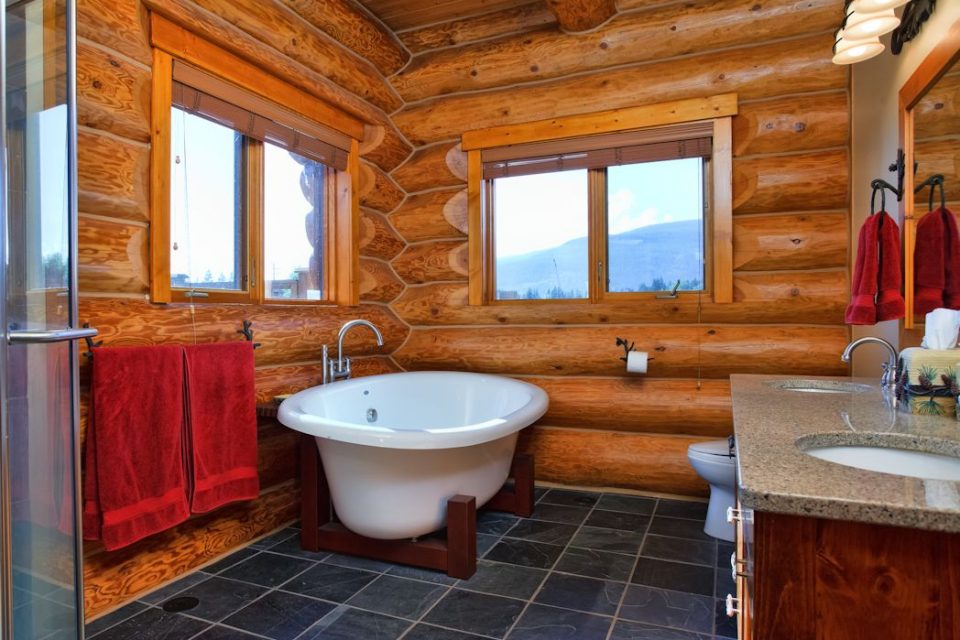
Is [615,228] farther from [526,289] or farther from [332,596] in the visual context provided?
[332,596]

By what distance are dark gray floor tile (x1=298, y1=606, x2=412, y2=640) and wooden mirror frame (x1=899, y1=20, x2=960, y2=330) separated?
201 cm

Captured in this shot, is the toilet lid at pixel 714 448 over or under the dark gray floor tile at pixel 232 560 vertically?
over

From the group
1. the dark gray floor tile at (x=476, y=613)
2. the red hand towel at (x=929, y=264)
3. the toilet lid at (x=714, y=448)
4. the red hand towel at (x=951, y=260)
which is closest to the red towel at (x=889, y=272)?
the red hand towel at (x=929, y=264)

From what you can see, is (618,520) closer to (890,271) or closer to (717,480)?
(717,480)

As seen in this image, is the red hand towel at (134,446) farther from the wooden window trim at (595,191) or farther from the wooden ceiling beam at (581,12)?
the wooden ceiling beam at (581,12)

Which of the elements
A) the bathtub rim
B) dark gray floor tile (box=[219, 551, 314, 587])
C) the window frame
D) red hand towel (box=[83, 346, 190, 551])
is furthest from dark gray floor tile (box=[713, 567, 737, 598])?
the window frame

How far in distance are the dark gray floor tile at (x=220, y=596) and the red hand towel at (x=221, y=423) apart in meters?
0.29

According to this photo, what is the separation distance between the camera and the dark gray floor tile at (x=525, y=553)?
7.68ft

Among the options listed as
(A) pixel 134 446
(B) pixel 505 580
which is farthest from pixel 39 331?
(B) pixel 505 580

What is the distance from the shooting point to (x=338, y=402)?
279 cm

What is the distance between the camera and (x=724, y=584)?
2.13 metres

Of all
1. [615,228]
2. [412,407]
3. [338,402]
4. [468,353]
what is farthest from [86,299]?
[615,228]

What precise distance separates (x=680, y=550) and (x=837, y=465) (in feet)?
5.98

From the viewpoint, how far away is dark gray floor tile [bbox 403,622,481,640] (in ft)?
5.90
